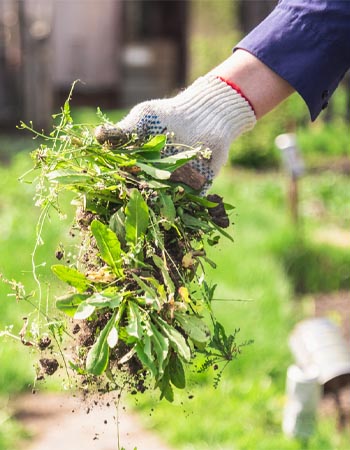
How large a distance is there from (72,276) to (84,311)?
107 mm

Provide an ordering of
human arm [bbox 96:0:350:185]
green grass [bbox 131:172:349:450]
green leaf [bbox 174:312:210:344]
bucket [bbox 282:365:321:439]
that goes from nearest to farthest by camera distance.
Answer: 1. green leaf [bbox 174:312:210:344]
2. human arm [bbox 96:0:350:185]
3. bucket [bbox 282:365:321:439]
4. green grass [bbox 131:172:349:450]

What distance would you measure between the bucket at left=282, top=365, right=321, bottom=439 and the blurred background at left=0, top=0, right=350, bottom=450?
0.06 meters

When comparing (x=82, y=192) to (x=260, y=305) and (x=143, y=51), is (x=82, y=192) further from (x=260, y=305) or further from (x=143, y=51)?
(x=143, y=51)

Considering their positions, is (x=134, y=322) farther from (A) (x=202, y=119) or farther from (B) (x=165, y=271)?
(A) (x=202, y=119)

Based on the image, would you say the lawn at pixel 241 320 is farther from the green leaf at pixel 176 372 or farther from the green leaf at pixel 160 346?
the green leaf at pixel 160 346

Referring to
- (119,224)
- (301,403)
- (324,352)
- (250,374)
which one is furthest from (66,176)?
(250,374)

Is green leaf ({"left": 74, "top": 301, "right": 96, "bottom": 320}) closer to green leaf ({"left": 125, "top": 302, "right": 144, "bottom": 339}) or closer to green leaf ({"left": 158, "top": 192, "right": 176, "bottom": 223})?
green leaf ({"left": 125, "top": 302, "right": 144, "bottom": 339})

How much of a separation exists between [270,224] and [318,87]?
4732mm

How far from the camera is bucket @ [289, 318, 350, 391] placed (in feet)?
13.6

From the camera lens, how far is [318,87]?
2.56m

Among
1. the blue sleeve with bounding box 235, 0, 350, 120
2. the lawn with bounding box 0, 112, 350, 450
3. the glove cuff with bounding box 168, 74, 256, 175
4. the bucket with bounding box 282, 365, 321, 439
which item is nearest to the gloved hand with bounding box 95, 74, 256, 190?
the glove cuff with bounding box 168, 74, 256, 175

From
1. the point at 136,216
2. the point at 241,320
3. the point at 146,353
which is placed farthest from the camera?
the point at 241,320

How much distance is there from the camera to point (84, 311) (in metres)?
1.99

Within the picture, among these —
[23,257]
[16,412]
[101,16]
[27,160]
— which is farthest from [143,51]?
[16,412]
